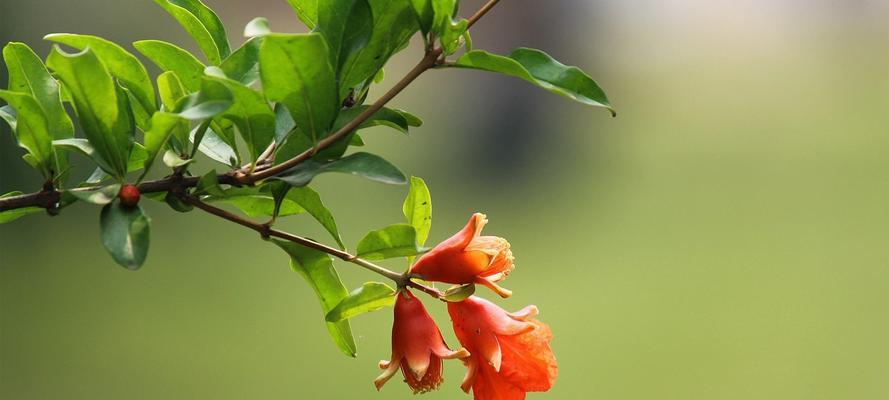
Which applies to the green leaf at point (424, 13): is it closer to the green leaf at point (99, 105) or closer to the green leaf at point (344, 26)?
the green leaf at point (344, 26)

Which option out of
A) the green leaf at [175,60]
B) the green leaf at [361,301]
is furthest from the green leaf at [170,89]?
the green leaf at [361,301]

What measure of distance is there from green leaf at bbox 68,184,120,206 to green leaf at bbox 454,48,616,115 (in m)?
0.15

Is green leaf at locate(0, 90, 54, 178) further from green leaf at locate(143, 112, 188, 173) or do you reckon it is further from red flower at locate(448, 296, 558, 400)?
red flower at locate(448, 296, 558, 400)

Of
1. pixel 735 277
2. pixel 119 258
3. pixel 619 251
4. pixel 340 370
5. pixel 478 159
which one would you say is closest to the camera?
pixel 119 258

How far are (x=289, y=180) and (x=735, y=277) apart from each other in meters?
3.22

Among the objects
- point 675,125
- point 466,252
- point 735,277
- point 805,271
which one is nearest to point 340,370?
point 735,277

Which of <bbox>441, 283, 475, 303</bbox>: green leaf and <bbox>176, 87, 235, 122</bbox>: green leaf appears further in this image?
<bbox>441, 283, 475, 303</bbox>: green leaf

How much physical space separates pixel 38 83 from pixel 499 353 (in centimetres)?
25

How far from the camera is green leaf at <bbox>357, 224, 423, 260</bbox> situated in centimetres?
41

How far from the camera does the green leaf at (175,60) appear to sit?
42 cm

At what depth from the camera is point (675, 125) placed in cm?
420

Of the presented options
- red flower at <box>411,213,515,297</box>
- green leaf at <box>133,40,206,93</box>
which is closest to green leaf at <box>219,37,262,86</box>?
green leaf at <box>133,40,206,93</box>

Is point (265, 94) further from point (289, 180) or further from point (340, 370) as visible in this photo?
point (340, 370)

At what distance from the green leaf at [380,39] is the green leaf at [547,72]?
29mm
